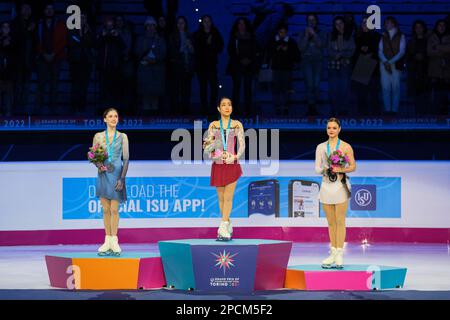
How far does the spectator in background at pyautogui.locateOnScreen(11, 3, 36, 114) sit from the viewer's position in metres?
15.6

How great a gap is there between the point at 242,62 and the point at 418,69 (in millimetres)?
3064

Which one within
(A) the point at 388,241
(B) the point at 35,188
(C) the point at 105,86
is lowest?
(A) the point at 388,241

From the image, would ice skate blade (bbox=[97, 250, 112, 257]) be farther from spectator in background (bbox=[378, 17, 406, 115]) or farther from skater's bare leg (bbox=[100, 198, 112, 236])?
spectator in background (bbox=[378, 17, 406, 115])

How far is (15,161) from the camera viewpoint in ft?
50.2

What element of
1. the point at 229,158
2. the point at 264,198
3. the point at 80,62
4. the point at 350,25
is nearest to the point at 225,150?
the point at 229,158

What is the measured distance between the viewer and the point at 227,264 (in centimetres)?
988

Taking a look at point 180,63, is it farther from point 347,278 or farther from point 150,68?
point 347,278

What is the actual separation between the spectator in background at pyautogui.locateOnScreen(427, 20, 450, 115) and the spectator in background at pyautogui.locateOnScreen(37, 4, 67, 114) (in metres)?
6.39
